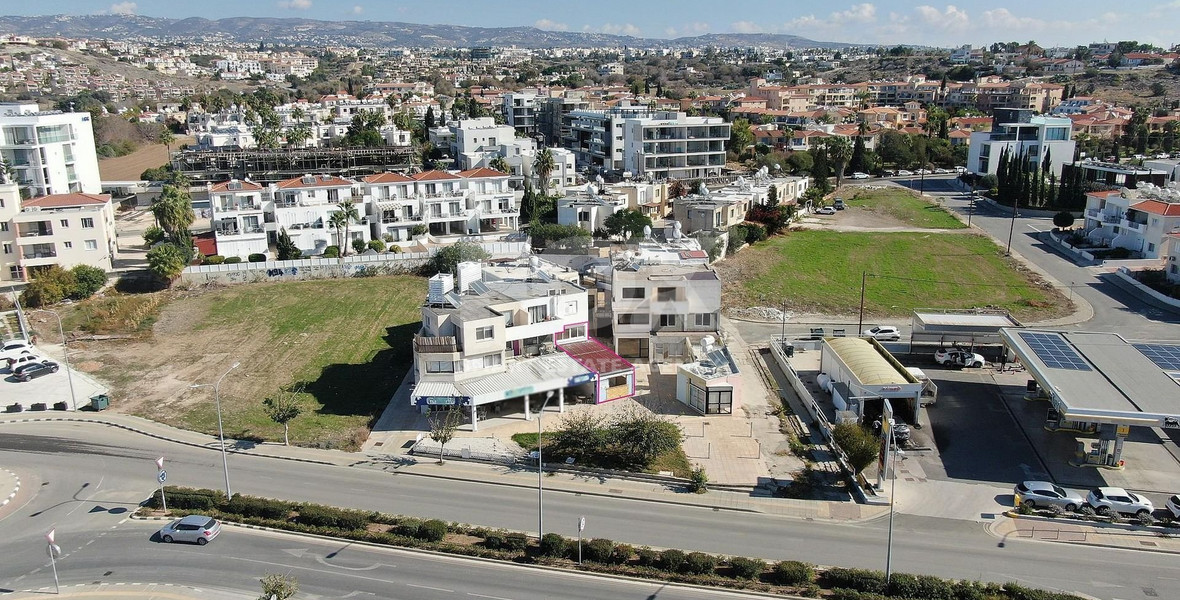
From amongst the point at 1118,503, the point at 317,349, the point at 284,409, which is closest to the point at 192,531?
the point at 284,409

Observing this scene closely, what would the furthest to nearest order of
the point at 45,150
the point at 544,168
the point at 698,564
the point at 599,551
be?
the point at 544,168
the point at 45,150
the point at 599,551
the point at 698,564

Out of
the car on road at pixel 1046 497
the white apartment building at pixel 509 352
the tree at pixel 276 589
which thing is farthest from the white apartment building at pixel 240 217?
the car on road at pixel 1046 497

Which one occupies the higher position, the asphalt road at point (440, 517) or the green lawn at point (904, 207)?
the green lawn at point (904, 207)

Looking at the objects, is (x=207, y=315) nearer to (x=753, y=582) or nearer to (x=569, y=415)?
(x=569, y=415)

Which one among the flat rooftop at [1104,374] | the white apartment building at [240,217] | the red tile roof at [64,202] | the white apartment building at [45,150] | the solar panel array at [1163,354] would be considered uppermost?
the white apartment building at [45,150]

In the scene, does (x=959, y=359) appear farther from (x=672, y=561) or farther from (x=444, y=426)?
(x=444, y=426)

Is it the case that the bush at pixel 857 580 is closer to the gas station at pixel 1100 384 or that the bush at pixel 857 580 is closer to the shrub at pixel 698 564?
the shrub at pixel 698 564

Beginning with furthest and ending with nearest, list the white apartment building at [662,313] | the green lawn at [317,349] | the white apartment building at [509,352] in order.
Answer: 1. the white apartment building at [662,313]
2. the green lawn at [317,349]
3. the white apartment building at [509,352]

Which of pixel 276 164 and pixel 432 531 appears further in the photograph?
pixel 276 164
